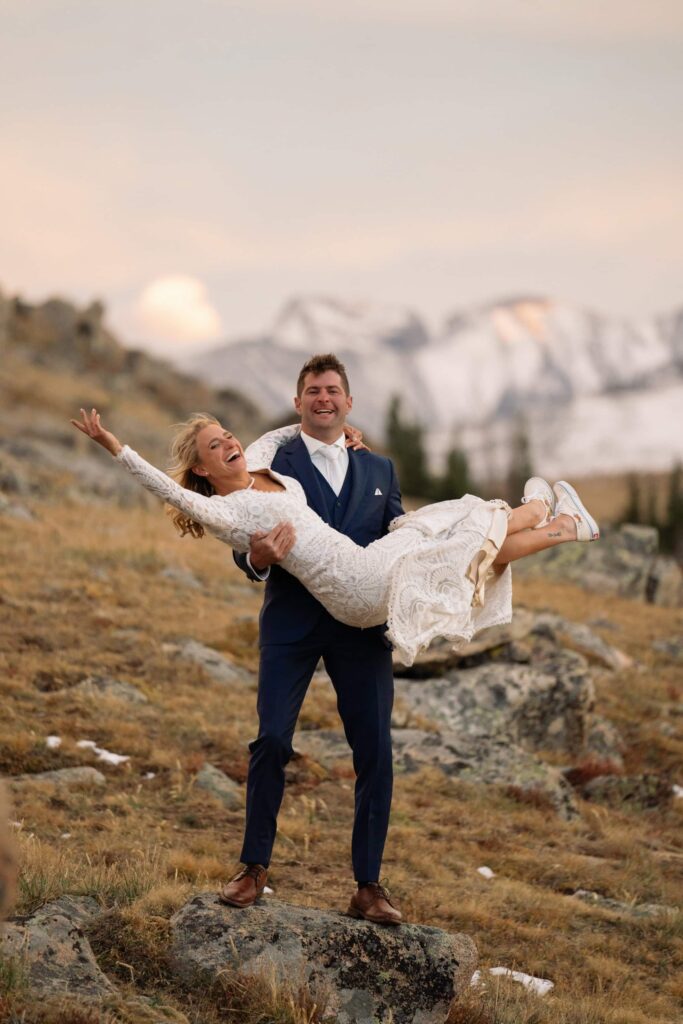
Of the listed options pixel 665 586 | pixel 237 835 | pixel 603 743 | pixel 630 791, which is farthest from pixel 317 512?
pixel 665 586

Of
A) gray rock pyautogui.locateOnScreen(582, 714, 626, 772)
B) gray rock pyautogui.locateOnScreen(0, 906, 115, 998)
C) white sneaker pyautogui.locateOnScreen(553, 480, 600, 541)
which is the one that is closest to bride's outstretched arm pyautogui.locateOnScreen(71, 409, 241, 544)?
white sneaker pyautogui.locateOnScreen(553, 480, 600, 541)

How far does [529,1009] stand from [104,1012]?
257 cm

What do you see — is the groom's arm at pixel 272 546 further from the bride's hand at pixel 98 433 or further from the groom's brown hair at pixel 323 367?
the groom's brown hair at pixel 323 367

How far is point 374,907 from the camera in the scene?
20.6 ft

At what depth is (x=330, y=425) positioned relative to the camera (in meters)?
6.66

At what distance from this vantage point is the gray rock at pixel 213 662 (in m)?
14.0

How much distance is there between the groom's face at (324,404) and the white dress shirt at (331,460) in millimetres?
55

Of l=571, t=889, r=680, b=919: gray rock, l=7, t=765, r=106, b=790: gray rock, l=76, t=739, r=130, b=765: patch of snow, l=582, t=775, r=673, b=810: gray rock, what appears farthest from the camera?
l=582, t=775, r=673, b=810: gray rock

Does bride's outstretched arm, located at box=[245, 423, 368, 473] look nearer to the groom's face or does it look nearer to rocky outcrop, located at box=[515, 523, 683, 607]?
the groom's face

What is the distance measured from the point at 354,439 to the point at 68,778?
500 centimetres

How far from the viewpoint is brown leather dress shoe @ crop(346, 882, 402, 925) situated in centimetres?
625

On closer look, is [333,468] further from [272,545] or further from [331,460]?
[272,545]

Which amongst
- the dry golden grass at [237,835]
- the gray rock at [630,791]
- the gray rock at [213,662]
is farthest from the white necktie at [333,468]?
the gray rock at [213,662]

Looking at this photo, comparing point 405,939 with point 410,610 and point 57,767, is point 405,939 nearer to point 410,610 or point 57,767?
point 410,610
